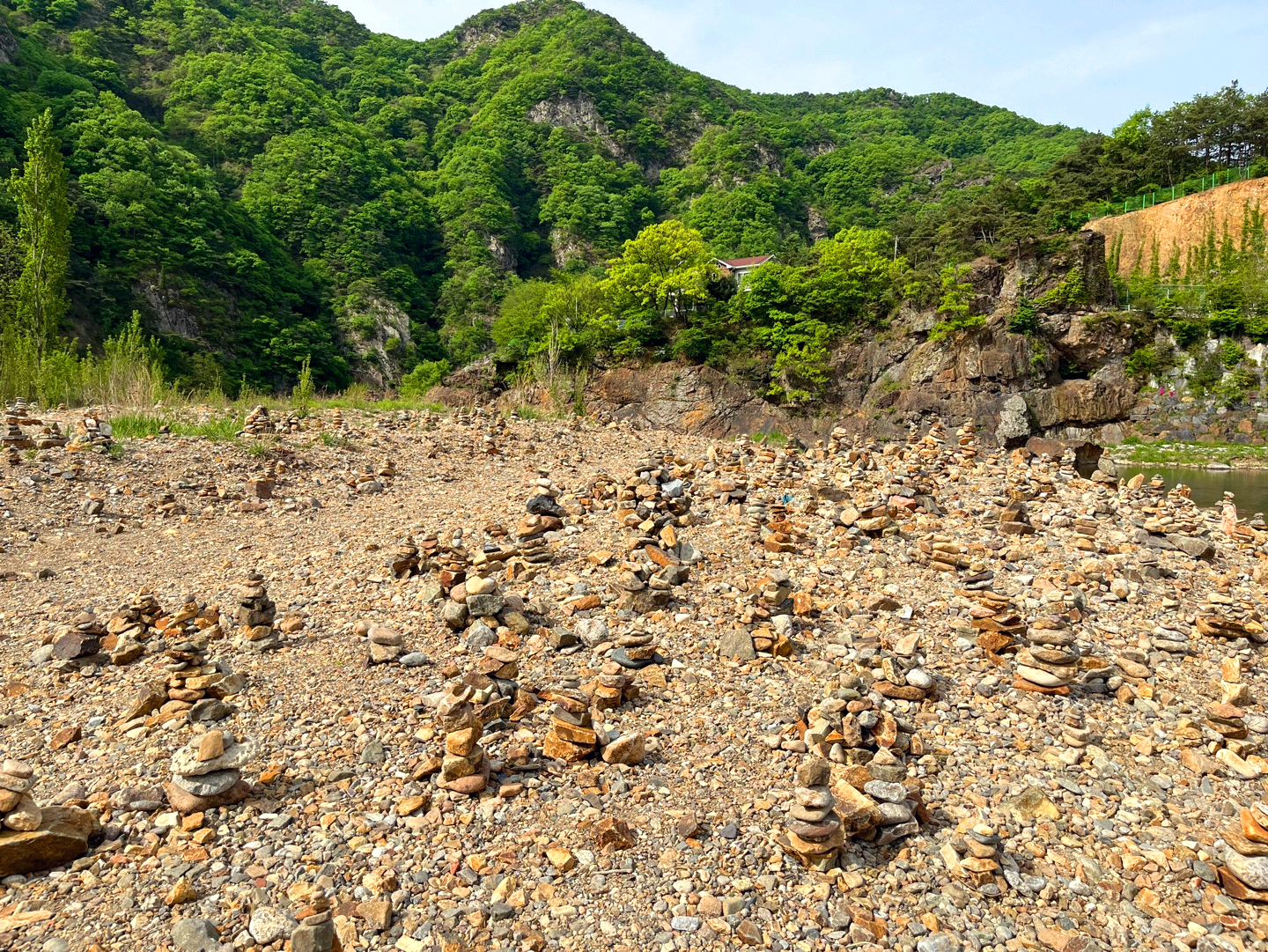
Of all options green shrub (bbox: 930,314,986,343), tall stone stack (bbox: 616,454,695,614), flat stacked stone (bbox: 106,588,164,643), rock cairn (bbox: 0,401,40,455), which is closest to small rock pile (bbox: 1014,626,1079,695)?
tall stone stack (bbox: 616,454,695,614)

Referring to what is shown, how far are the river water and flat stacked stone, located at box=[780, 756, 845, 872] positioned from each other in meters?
17.9

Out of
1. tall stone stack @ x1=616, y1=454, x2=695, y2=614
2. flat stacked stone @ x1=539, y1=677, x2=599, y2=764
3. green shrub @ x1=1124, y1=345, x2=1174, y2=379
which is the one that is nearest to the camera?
flat stacked stone @ x1=539, y1=677, x2=599, y2=764

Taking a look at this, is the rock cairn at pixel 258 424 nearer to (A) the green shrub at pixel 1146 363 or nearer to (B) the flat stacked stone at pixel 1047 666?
(B) the flat stacked stone at pixel 1047 666

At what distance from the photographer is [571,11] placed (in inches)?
4193

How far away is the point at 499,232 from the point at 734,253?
24014 mm

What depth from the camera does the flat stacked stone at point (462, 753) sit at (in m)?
3.04

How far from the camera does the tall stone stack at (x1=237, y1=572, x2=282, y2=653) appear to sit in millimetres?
4578

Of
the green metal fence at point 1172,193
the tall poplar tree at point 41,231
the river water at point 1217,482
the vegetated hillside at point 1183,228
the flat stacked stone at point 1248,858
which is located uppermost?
the green metal fence at point 1172,193

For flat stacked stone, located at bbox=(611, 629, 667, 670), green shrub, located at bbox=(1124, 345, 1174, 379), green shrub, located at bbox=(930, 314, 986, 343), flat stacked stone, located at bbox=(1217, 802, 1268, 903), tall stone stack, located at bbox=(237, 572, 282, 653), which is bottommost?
flat stacked stone, located at bbox=(1217, 802, 1268, 903)

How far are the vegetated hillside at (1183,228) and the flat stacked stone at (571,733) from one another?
58627 millimetres

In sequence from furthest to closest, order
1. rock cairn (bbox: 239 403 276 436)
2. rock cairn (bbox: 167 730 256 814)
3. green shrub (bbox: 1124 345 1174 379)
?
1. green shrub (bbox: 1124 345 1174 379)
2. rock cairn (bbox: 239 403 276 436)
3. rock cairn (bbox: 167 730 256 814)

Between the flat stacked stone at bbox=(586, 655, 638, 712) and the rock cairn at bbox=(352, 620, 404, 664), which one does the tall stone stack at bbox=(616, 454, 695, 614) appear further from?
the rock cairn at bbox=(352, 620, 404, 664)

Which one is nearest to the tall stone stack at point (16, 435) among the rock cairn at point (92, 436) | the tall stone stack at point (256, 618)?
the rock cairn at point (92, 436)

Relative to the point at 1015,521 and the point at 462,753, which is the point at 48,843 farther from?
the point at 1015,521
